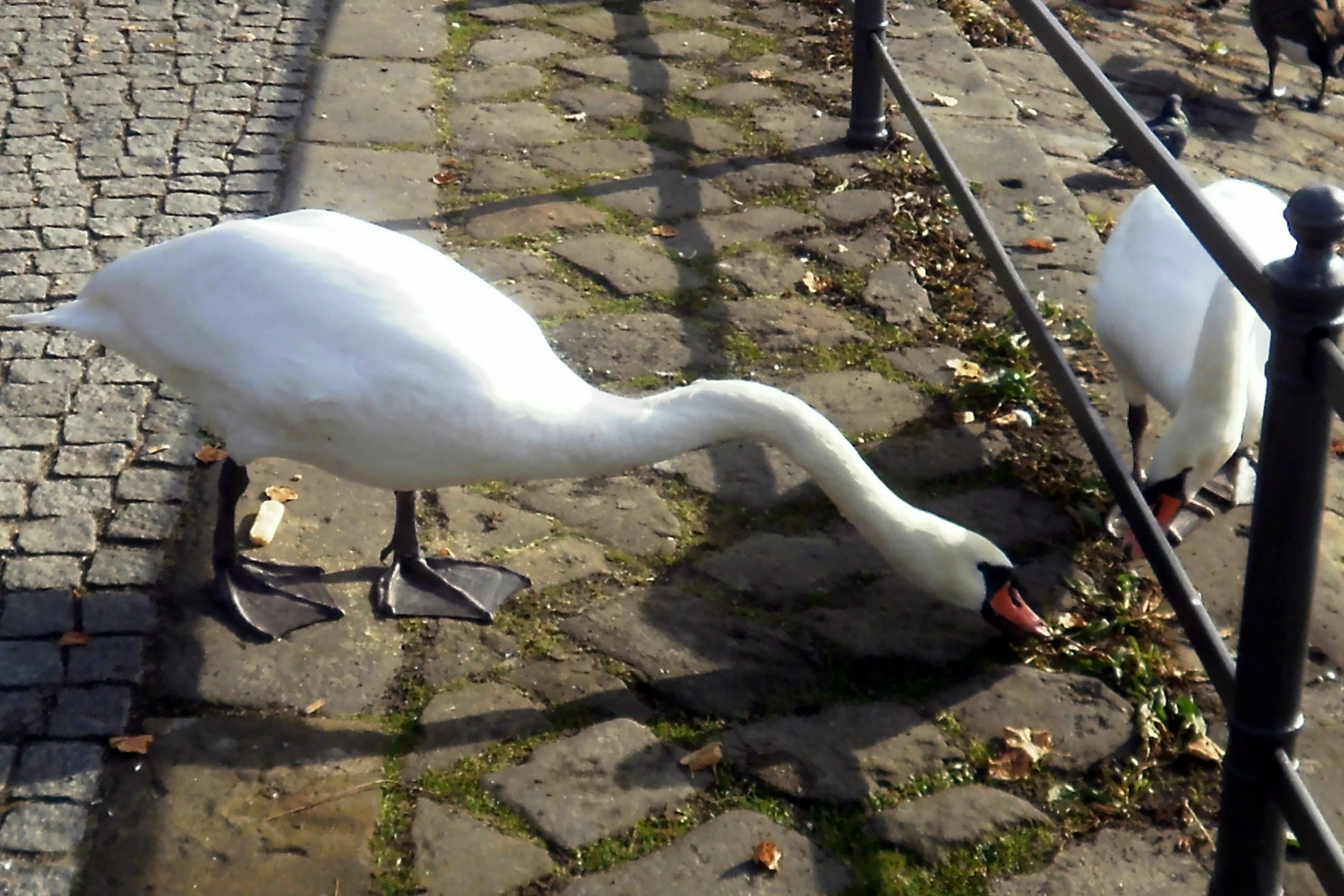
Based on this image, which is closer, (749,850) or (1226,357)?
(749,850)

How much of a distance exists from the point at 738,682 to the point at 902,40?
4138 millimetres

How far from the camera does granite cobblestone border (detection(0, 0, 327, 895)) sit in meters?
2.93

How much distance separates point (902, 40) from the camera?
6434mm

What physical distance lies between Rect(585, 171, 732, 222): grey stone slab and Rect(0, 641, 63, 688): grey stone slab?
2548 millimetres

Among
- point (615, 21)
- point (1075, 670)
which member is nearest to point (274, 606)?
point (1075, 670)

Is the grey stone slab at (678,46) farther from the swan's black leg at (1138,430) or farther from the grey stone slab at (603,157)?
the swan's black leg at (1138,430)

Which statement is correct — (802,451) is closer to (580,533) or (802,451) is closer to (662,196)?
(580,533)

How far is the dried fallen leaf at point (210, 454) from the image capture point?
12.3ft

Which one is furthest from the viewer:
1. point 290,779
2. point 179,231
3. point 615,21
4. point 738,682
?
point 615,21

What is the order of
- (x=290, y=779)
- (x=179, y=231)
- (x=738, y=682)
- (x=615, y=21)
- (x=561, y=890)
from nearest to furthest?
(x=561, y=890) → (x=290, y=779) → (x=738, y=682) → (x=179, y=231) → (x=615, y=21)

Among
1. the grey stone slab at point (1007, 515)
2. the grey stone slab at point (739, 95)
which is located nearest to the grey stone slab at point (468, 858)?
the grey stone slab at point (1007, 515)

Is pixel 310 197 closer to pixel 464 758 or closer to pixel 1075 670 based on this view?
pixel 464 758

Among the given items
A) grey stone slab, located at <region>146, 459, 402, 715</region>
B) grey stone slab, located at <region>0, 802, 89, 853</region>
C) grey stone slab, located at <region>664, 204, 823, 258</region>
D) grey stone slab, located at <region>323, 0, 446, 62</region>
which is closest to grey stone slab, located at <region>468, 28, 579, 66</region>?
grey stone slab, located at <region>323, 0, 446, 62</region>

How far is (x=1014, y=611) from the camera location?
10.1 feet
